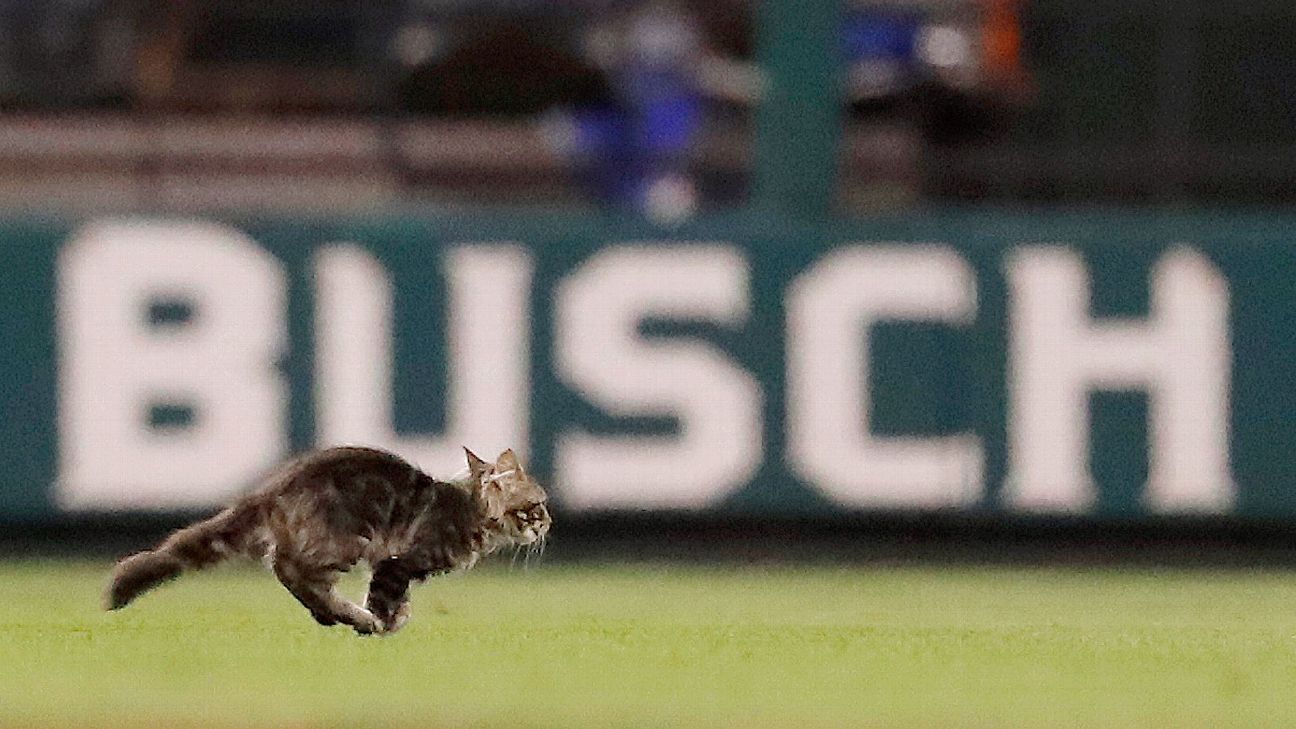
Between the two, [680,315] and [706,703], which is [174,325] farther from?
[706,703]

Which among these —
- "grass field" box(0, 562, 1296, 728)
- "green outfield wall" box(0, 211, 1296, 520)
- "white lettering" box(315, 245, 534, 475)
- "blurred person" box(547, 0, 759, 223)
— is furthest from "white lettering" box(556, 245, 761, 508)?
"blurred person" box(547, 0, 759, 223)

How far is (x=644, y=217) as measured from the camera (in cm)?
886

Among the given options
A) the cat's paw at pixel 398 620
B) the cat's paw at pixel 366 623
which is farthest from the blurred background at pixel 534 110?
the cat's paw at pixel 366 623

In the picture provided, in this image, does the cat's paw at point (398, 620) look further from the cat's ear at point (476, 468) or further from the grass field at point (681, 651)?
the cat's ear at point (476, 468)

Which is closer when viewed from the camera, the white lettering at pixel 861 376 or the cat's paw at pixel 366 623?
the cat's paw at pixel 366 623

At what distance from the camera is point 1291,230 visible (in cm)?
888

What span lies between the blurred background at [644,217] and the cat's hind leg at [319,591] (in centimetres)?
256

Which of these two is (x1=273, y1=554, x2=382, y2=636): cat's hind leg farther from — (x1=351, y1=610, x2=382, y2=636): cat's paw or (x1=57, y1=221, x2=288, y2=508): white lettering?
(x1=57, y1=221, x2=288, y2=508): white lettering

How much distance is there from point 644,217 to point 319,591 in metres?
3.07

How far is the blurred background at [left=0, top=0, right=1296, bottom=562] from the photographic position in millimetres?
8797

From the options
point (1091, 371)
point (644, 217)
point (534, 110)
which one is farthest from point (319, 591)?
point (534, 110)

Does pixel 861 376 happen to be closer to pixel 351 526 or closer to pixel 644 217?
pixel 644 217

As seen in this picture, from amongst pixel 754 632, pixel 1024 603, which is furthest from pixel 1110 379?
pixel 754 632

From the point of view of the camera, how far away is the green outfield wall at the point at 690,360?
8.77 metres
